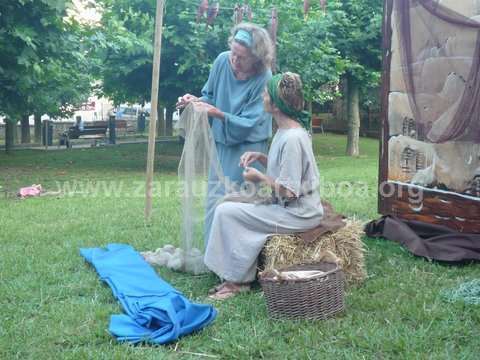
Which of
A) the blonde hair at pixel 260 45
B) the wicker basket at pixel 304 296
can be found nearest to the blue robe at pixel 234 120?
the blonde hair at pixel 260 45

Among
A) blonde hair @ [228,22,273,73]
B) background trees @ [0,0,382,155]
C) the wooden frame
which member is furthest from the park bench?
blonde hair @ [228,22,273,73]

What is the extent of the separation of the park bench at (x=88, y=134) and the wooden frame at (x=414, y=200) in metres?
17.0

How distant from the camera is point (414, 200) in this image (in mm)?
5812

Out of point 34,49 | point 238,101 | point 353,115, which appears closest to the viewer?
point 238,101

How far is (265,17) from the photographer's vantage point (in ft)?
43.8

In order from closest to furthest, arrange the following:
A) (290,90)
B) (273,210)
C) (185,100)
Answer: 1. (290,90)
2. (273,210)
3. (185,100)

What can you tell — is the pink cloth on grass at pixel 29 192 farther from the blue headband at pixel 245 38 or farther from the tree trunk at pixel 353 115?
the tree trunk at pixel 353 115

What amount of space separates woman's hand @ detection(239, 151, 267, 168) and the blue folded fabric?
3.49 ft

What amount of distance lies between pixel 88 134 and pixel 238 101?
18.7 m

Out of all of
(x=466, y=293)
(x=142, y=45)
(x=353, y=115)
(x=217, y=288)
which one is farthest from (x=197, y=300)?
(x=353, y=115)

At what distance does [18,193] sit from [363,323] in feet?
25.4

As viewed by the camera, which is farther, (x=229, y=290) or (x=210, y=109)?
(x=210, y=109)

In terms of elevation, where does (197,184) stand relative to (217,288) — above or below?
above

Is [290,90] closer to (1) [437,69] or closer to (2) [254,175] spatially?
(2) [254,175]
